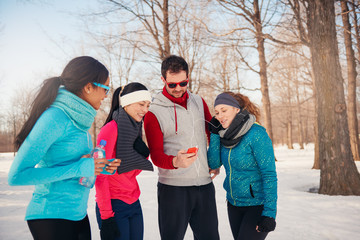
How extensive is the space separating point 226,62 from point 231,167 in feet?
63.6

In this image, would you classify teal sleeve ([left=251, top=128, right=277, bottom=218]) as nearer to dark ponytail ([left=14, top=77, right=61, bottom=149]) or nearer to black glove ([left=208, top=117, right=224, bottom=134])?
black glove ([left=208, top=117, right=224, bottom=134])

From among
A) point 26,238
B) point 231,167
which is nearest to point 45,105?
point 231,167

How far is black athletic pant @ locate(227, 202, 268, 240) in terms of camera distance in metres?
2.29

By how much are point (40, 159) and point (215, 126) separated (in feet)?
6.14

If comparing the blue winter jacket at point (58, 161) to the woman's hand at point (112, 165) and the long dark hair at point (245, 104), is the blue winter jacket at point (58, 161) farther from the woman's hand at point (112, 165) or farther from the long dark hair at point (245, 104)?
the long dark hair at point (245, 104)

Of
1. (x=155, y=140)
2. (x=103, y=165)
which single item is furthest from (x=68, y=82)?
(x=155, y=140)

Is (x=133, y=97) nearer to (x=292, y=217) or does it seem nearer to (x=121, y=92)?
(x=121, y=92)

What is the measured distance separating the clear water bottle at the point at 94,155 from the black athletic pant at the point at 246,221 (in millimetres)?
1522

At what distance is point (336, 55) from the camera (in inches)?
240

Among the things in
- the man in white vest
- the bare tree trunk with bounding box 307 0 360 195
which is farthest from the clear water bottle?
the bare tree trunk with bounding box 307 0 360 195

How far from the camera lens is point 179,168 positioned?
2662 mm

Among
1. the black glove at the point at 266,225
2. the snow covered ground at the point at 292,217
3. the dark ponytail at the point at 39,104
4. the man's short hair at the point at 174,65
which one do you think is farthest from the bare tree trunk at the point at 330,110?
the dark ponytail at the point at 39,104

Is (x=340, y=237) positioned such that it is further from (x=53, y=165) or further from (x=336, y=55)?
(x=336, y=55)

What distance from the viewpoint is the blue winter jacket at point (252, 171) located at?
2.33 meters
